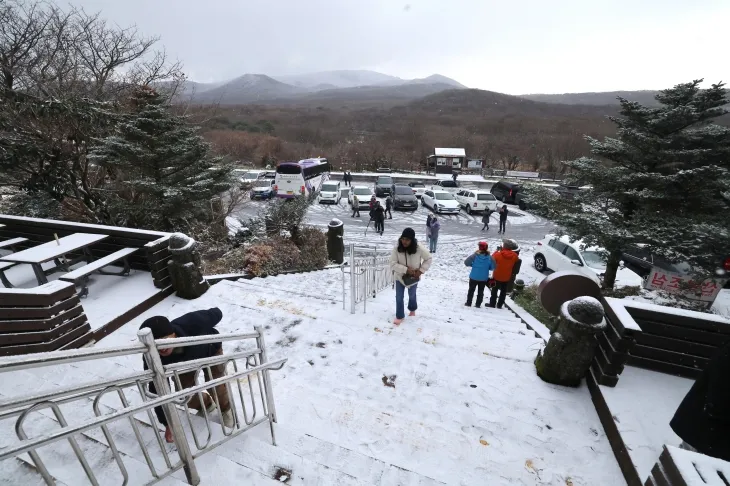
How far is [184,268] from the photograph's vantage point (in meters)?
5.84

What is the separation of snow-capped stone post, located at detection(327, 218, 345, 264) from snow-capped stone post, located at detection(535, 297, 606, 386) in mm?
6947

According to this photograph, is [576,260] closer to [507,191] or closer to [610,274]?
[610,274]

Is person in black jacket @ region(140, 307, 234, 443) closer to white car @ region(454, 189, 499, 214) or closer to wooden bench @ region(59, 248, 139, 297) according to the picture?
wooden bench @ region(59, 248, 139, 297)

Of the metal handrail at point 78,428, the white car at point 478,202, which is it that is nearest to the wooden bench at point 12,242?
the metal handrail at point 78,428

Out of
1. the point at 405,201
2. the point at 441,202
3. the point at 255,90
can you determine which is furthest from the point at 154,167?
the point at 255,90

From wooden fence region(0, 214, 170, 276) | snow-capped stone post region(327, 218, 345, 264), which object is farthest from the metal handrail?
snow-capped stone post region(327, 218, 345, 264)

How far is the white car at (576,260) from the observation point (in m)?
9.53

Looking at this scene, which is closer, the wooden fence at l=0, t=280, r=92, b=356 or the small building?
the wooden fence at l=0, t=280, r=92, b=356

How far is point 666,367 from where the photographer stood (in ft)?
12.4

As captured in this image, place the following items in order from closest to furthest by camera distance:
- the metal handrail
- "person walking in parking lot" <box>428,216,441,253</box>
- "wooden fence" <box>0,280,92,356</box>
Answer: the metal handrail < "wooden fence" <box>0,280,92,356</box> < "person walking in parking lot" <box>428,216,441,253</box>

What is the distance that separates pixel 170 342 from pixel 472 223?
18.0 m

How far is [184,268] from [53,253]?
1969 mm

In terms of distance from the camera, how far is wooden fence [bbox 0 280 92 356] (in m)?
3.77

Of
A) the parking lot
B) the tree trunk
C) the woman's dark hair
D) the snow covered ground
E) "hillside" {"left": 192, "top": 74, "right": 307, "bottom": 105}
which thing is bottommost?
the parking lot
